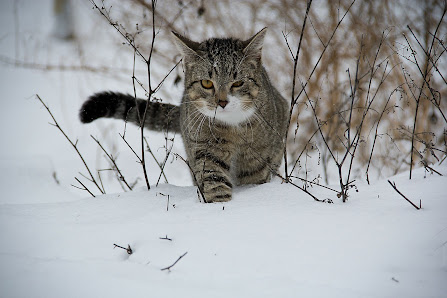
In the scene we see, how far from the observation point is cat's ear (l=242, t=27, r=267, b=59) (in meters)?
2.63

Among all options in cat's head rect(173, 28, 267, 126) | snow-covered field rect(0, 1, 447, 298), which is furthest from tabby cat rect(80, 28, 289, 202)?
snow-covered field rect(0, 1, 447, 298)

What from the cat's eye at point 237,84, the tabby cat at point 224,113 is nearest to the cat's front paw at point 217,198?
the tabby cat at point 224,113

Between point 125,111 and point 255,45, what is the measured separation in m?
1.15

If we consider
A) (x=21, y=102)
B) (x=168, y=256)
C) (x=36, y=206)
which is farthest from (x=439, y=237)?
(x=21, y=102)

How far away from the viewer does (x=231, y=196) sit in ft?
8.26

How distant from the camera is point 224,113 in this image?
100 inches

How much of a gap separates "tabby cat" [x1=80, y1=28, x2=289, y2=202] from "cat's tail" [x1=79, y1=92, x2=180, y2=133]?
0.03 ft

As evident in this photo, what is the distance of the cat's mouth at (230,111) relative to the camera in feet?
8.22

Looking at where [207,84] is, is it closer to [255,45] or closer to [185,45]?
[185,45]

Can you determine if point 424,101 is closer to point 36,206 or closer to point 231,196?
point 231,196

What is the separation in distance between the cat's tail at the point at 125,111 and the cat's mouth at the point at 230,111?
0.30 meters

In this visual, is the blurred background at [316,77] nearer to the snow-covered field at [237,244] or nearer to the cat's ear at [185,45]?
the cat's ear at [185,45]

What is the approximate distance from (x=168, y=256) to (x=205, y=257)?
176 millimetres

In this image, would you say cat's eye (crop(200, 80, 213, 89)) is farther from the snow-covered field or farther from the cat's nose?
the snow-covered field
